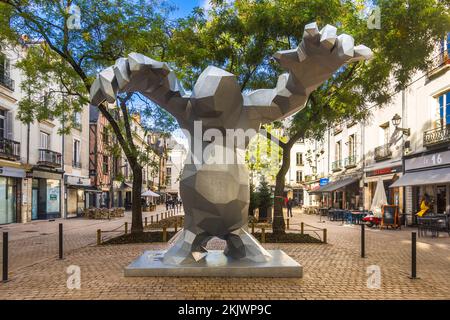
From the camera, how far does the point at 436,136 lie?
58.2ft

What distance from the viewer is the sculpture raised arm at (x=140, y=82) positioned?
577cm

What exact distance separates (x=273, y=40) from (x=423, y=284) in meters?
8.38

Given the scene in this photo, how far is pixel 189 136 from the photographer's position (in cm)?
685

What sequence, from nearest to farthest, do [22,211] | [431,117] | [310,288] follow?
[310,288] → [431,117] → [22,211]

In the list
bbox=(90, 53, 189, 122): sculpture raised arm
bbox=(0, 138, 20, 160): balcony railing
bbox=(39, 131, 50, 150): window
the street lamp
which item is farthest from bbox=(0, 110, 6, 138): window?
the street lamp

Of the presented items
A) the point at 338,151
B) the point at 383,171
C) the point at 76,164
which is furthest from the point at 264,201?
the point at 76,164

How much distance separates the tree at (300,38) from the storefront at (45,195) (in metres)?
15.1

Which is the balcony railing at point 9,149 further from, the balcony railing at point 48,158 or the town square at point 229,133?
the balcony railing at point 48,158

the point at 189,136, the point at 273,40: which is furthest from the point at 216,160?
the point at 273,40

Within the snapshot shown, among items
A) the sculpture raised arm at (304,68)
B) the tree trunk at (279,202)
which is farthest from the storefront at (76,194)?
the sculpture raised arm at (304,68)

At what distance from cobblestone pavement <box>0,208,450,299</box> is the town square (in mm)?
50

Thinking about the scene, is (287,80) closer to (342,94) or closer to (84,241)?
(342,94)

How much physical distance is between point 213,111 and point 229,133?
54 cm
